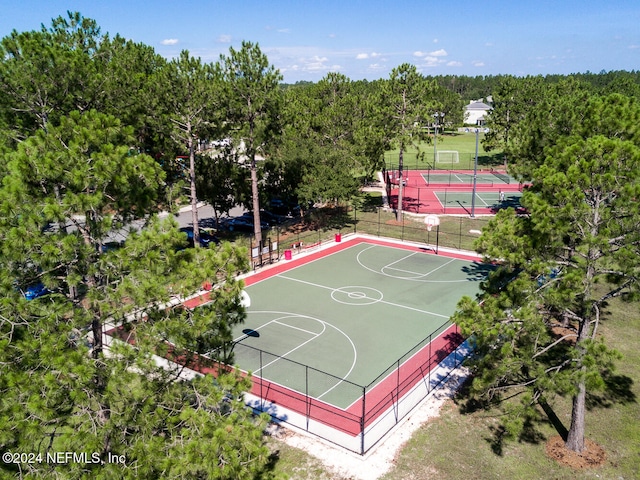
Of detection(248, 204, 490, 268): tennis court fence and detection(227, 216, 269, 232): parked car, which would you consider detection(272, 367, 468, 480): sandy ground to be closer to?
detection(248, 204, 490, 268): tennis court fence

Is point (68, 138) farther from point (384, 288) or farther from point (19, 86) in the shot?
point (384, 288)

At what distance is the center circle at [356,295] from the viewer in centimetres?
2741

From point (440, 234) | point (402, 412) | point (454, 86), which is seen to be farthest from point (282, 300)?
point (454, 86)

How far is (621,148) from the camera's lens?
490 inches

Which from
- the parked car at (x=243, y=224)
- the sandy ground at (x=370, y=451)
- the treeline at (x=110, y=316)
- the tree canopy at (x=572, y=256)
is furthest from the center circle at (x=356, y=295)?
the treeline at (x=110, y=316)

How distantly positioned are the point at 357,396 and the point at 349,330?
18.2 ft

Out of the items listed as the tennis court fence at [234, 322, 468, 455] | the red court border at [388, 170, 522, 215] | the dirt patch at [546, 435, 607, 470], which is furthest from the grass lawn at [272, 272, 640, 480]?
the red court border at [388, 170, 522, 215]

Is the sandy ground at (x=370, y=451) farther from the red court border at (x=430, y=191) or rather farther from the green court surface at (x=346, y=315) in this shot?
the red court border at (x=430, y=191)

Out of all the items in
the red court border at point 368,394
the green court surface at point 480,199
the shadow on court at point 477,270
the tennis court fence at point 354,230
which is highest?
the green court surface at point 480,199

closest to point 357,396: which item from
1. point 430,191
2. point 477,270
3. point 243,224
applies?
point 477,270

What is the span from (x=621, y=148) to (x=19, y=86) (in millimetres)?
22778

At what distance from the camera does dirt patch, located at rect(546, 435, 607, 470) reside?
1445cm

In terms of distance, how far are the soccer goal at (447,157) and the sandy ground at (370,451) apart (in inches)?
2530

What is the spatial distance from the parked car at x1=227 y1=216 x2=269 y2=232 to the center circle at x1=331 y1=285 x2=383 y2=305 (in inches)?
567
